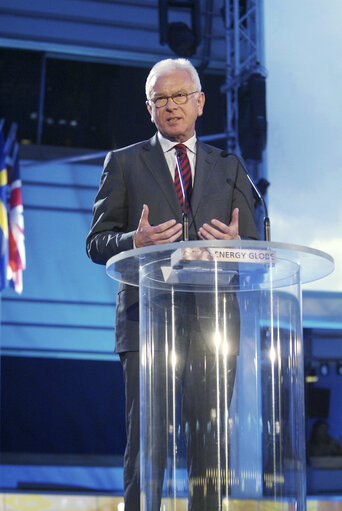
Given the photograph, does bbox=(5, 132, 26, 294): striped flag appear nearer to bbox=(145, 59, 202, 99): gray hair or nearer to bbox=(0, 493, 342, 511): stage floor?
bbox=(0, 493, 342, 511): stage floor

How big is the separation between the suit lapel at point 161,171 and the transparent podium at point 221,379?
0.29 m

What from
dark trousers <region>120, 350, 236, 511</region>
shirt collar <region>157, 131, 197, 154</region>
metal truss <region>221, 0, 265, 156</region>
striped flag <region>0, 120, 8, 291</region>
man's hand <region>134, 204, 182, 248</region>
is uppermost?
metal truss <region>221, 0, 265, 156</region>

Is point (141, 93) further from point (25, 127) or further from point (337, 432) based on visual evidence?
point (337, 432)

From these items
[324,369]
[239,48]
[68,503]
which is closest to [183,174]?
[68,503]

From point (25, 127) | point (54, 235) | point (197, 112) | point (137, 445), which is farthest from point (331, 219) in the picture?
point (137, 445)

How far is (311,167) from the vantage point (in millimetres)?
4637

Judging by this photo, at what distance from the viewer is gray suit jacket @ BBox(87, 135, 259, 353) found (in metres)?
1.58

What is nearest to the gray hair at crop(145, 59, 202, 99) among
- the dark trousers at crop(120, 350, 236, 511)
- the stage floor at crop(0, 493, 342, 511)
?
the dark trousers at crop(120, 350, 236, 511)

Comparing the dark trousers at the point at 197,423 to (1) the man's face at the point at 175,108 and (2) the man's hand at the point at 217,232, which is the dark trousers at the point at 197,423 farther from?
(1) the man's face at the point at 175,108

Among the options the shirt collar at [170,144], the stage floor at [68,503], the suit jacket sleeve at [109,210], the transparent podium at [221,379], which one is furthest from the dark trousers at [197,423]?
the stage floor at [68,503]

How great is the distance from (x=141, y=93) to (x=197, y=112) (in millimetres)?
3439

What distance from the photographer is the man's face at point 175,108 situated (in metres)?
1.64

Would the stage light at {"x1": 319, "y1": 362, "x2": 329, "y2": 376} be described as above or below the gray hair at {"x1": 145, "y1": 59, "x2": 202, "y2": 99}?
below

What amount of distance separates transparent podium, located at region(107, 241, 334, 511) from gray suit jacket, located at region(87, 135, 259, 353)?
22 cm
